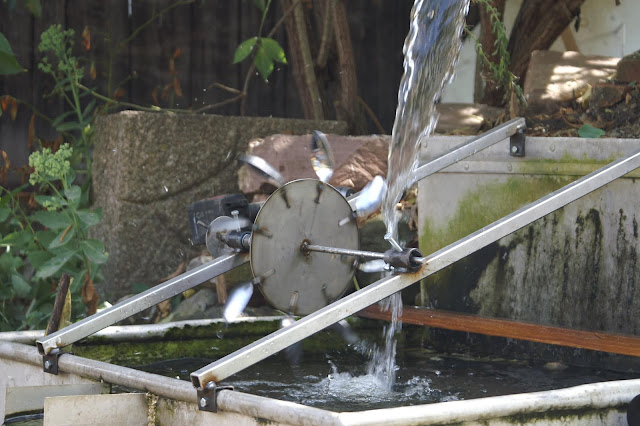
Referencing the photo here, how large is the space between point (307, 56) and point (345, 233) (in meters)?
2.53

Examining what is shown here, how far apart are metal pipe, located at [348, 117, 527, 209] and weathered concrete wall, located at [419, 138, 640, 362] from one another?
116 mm

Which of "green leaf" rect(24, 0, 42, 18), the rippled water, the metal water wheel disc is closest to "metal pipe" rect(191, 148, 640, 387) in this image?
the rippled water

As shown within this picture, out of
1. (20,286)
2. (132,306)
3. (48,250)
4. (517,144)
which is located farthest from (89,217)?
(517,144)

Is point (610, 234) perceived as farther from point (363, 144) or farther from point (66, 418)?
point (66, 418)

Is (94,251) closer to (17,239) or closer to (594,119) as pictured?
(17,239)

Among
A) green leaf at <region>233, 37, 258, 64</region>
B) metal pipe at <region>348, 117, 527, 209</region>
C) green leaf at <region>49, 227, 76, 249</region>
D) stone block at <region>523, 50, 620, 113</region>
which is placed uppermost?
green leaf at <region>233, 37, 258, 64</region>

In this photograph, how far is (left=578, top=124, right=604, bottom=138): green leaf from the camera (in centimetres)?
380

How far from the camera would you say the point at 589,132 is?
3.80 m

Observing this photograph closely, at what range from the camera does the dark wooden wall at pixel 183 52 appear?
5.32 m

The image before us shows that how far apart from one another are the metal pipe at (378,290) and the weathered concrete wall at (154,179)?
2.37 metres

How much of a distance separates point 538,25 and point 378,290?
3.38 m

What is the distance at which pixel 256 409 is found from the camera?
193cm

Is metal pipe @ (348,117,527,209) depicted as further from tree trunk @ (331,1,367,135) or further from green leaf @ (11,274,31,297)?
tree trunk @ (331,1,367,135)

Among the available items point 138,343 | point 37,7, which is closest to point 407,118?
point 138,343
